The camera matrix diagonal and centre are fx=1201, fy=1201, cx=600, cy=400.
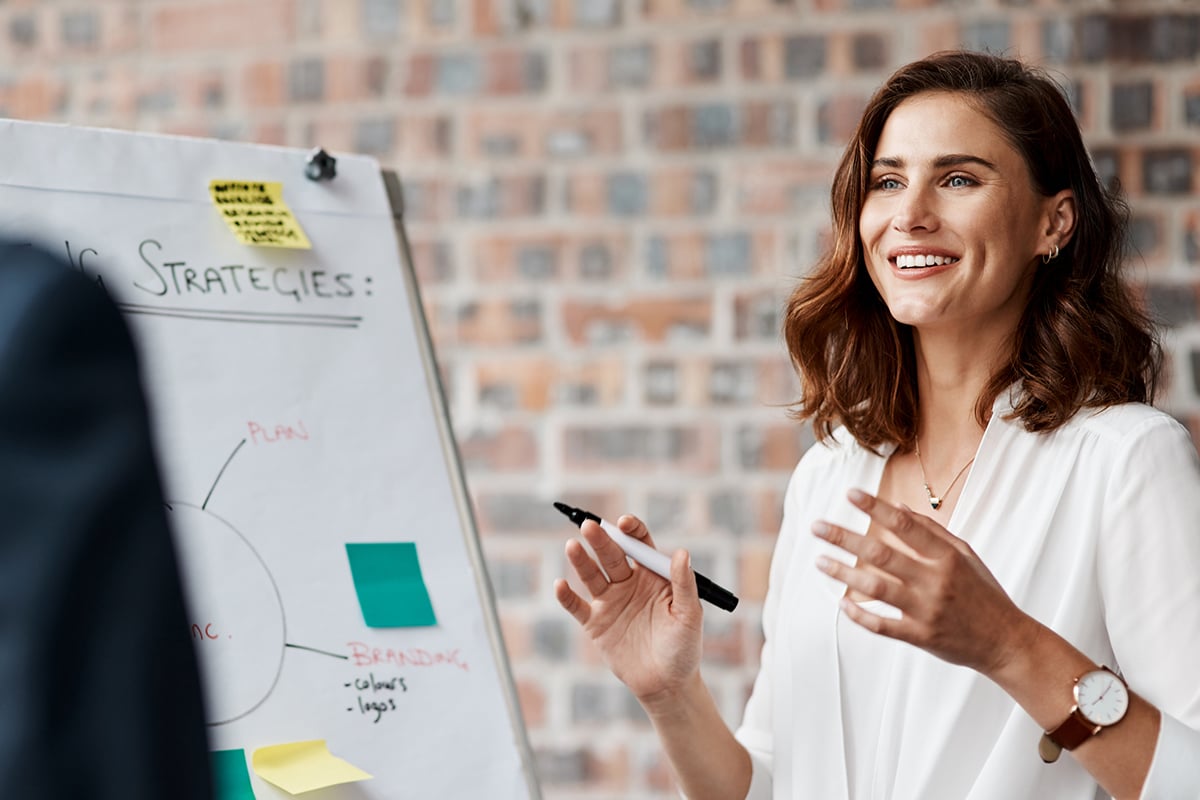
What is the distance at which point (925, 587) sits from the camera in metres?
1.04

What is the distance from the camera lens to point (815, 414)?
5.28 ft

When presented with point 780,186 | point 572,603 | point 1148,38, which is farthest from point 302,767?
point 1148,38

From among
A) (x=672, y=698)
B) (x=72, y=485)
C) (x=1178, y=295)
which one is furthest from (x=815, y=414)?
(x=72, y=485)

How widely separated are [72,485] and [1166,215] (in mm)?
1976

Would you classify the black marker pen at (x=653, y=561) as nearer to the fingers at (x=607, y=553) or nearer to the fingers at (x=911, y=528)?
the fingers at (x=607, y=553)

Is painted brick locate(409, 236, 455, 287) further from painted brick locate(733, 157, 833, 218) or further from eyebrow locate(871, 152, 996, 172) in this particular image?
eyebrow locate(871, 152, 996, 172)

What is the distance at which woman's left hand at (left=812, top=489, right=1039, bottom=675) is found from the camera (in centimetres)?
101

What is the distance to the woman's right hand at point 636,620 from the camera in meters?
1.36

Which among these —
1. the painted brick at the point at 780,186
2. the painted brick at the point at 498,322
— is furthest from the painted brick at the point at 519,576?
the painted brick at the point at 780,186

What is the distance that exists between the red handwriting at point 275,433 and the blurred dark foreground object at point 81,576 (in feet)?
3.00

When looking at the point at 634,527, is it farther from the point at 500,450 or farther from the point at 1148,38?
the point at 1148,38

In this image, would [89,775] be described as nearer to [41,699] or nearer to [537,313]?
[41,699]

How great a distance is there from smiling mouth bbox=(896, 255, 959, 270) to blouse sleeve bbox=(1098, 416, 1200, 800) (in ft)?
0.90

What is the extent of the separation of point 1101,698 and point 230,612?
0.88 m
